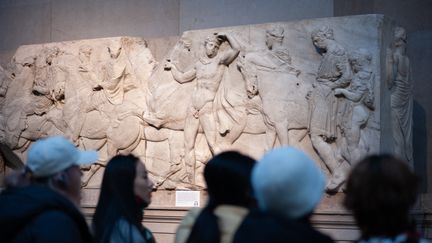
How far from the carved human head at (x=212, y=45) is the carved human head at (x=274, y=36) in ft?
2.05

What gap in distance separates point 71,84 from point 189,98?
176 cm

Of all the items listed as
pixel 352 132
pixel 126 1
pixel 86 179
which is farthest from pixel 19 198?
pixel 126 1

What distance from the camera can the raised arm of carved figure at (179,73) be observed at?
9.63 m

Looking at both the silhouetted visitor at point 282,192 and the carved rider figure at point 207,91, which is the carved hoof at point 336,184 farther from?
the silhouetted visitor at point 282,192

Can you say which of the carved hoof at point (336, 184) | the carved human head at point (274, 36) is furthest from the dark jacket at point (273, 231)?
the carved human head at point (274, 36)

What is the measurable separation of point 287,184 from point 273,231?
0.69 ft

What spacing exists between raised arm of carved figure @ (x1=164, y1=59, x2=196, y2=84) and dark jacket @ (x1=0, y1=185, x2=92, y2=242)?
6.21m

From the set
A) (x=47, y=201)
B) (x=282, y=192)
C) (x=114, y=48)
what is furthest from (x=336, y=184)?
(x=282, y=192)

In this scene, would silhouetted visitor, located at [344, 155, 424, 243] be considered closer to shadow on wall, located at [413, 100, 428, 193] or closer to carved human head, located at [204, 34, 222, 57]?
carved human head, located at [204, 34, 222, 57]

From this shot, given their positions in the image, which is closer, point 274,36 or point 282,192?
point 282,192

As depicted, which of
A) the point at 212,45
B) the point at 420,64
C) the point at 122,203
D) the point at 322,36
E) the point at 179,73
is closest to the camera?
the point at 122,203

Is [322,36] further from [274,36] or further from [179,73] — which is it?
[179,73]

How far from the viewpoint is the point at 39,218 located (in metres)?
3.36

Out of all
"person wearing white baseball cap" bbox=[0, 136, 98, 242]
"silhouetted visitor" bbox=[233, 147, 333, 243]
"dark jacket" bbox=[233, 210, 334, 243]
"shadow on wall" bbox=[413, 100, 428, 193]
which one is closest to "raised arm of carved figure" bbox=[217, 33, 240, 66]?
"shadow on wall" bbox=[413, 100, 428, 193]
